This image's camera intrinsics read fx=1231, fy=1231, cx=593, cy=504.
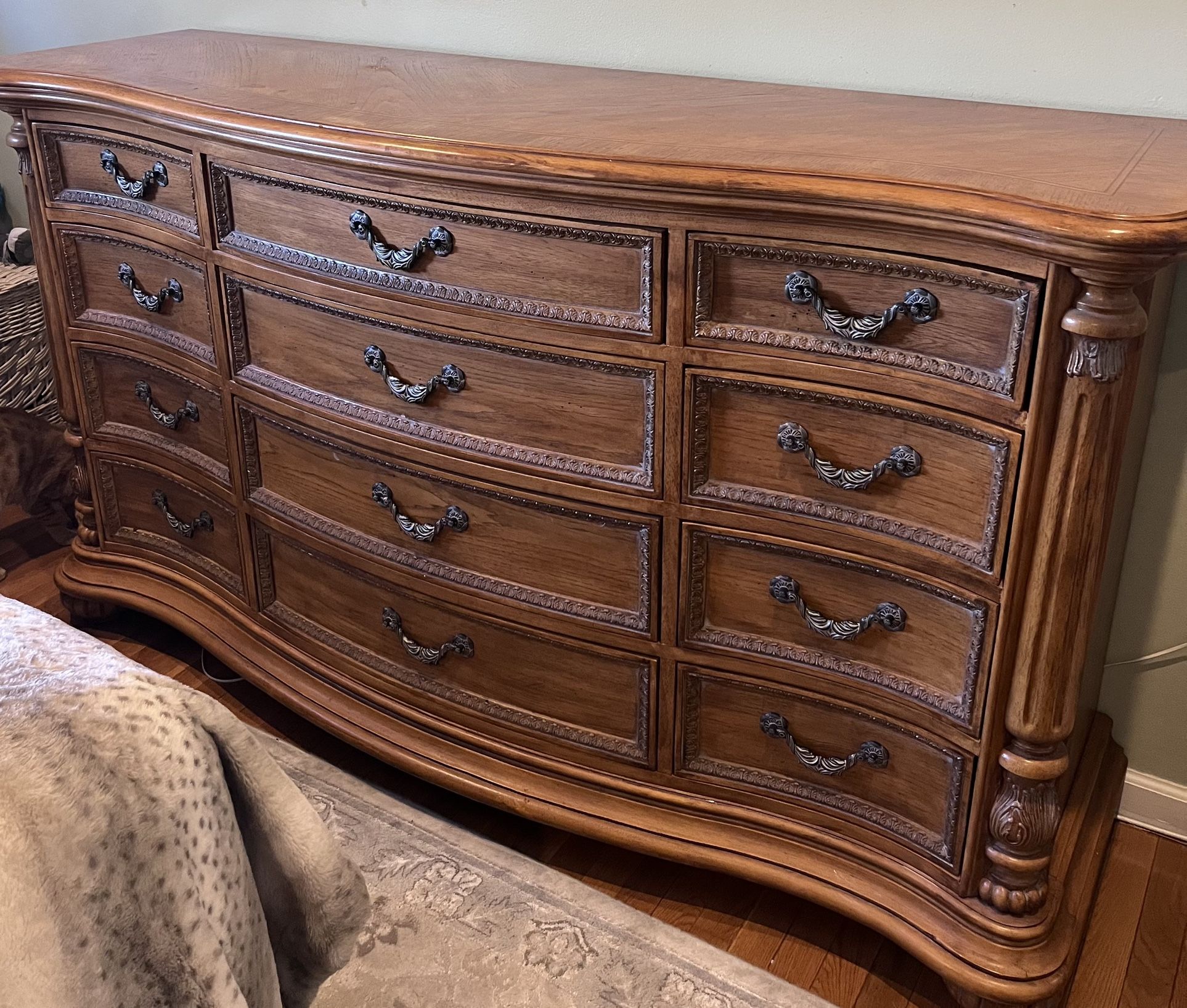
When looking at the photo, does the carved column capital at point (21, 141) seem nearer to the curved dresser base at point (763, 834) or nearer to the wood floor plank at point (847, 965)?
the curved dresser base at point (763, 834)

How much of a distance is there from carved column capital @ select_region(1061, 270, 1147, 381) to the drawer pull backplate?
2.75ft

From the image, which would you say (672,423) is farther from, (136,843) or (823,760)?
(136,843)

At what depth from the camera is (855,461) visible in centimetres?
126

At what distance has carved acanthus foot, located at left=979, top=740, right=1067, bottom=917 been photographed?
127 centimetres

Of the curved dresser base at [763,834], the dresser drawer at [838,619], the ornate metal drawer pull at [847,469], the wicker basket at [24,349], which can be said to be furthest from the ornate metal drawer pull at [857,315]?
the wicker basket at [24,349]

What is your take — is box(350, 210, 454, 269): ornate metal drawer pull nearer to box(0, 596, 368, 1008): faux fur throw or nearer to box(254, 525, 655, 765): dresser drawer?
box(254, 525, 655, 765): dresser drawer

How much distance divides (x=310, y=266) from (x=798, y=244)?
2.08ft

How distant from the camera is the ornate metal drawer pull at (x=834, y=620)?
1300mm

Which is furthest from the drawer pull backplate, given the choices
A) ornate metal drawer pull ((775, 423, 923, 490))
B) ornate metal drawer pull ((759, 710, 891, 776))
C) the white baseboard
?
the white baseboard

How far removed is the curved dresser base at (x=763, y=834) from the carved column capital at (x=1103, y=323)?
2.05ft

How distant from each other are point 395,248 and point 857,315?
0.55 meters

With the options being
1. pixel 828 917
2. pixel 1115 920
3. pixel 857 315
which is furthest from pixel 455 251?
pixel 1115 920

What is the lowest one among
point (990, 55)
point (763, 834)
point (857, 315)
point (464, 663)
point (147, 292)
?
point (763, 834)

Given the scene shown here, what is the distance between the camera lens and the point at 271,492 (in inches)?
68.6
